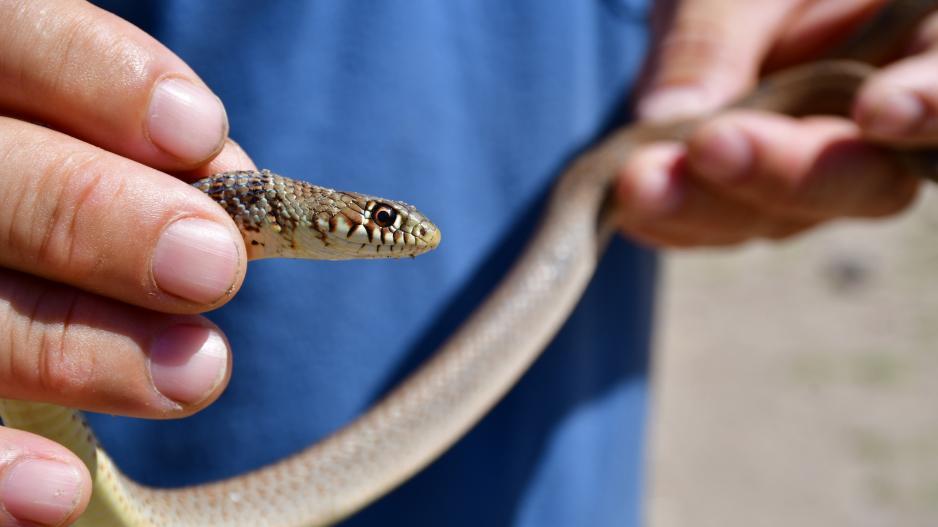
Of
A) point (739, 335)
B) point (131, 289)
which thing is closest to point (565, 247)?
point (131, 289)

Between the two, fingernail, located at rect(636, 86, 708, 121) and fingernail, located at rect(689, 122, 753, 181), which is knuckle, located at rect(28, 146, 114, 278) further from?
fingernail, located at rect(636, 86, 708, 121)

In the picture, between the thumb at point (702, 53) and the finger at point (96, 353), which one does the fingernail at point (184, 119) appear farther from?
the thumb at point (702, 53)

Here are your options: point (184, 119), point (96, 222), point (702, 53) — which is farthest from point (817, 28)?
point (96, 222)

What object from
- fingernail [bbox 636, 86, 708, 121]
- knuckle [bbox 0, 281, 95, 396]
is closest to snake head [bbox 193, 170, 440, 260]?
knuckle [bbox 0, 281, 95, 396]

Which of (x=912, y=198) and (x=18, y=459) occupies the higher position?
(x=18, y=459)

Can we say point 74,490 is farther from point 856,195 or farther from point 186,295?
point 856,195

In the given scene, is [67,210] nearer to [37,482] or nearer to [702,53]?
[37,482]

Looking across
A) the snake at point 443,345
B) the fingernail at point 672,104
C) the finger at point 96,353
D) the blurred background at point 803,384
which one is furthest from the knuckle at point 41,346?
the blurred background at point 803,384
